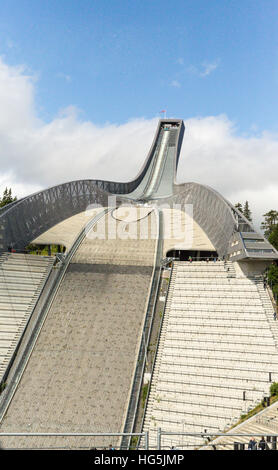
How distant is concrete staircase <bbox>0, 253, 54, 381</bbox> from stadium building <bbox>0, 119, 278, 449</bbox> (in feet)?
0.20

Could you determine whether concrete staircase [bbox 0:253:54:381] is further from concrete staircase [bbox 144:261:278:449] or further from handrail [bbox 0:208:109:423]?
concrete staircase [bbox 144:261:278:449]

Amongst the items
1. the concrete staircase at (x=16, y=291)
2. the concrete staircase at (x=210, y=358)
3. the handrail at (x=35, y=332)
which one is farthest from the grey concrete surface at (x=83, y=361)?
the concrete staircase at (x=210, y=358)

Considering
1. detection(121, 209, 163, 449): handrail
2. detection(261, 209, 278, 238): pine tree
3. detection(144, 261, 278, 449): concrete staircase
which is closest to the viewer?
detection(121, 209, 163, 449): handrail

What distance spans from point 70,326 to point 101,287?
320 centimetres

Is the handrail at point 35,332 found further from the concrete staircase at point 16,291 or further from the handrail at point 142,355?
the handrail at point 142,355

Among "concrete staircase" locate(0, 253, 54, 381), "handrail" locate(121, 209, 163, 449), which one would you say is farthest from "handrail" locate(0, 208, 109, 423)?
"handrail" locate(121, 209, 163, 449)

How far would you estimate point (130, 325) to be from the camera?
17.9 metres

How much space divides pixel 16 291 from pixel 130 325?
21.1 ft

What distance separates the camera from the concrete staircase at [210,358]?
13.9m

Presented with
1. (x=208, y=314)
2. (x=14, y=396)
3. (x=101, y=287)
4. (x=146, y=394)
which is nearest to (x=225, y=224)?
(x=208, y=314)

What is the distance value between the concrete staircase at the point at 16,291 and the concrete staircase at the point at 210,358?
6653 millimetres

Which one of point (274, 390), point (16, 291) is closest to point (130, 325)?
point (16, 291)

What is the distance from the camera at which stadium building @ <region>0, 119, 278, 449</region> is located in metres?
13.9

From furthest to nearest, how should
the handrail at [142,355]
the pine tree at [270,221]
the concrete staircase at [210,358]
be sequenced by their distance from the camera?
the pine tree at [270,221] < the concrete staircase at [210,358] < the handrail at [142,355]
